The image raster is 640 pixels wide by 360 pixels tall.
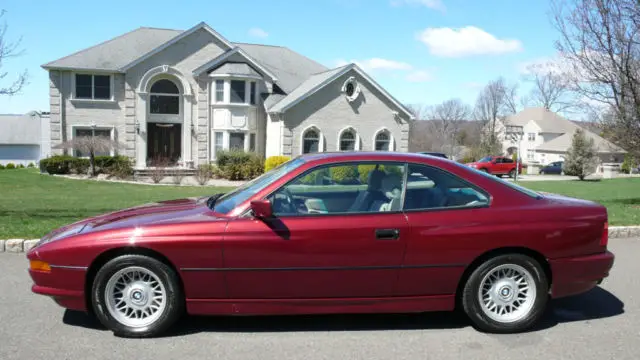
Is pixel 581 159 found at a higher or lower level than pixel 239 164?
higher

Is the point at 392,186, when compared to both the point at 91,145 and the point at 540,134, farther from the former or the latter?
the point at 540,134

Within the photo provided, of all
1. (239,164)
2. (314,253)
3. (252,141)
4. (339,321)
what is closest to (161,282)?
(314,253)

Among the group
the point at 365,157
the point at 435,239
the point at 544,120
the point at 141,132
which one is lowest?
the point at 435,239

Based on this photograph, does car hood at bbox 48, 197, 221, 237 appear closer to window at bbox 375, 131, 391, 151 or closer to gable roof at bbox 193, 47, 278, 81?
gable roof at bbox 193, 47, 278, 81

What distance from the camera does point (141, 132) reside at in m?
28.7

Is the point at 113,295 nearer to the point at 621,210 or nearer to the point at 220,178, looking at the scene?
the point at 621,210

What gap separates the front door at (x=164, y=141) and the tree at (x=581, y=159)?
1094 inches

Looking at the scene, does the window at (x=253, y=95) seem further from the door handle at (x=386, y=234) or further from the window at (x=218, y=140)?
the door handle at (x=386, y=234)

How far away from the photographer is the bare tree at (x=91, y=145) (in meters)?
24.7

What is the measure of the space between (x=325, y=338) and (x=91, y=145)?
23.4m

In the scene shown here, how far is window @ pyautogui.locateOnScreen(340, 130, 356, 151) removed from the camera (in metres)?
29.6

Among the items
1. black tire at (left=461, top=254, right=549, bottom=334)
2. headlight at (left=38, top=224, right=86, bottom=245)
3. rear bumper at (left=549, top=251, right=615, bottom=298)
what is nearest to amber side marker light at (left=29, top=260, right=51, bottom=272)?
headlight at (left=38, top=224, right=86, bottom=245)

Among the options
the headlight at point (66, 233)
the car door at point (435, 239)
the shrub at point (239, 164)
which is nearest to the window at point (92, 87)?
the shrub at point (239, 164)

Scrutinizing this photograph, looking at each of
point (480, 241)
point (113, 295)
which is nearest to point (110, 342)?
point (113, 295)
